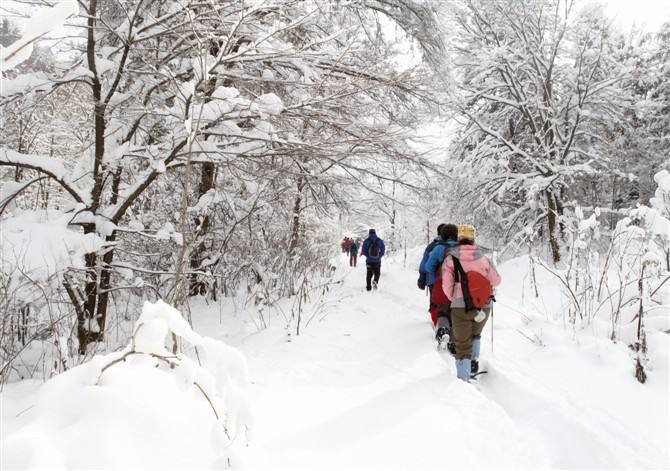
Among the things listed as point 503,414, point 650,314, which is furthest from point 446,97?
point 503,414

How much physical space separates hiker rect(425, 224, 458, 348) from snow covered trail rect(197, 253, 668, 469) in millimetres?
232

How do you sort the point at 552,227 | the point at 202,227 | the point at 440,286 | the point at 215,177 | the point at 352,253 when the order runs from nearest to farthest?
the point at 440,286 → the point at 215,177 → the point at 202,227 → the point at 552,227 → the point at 352,253

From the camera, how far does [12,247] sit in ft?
10.2

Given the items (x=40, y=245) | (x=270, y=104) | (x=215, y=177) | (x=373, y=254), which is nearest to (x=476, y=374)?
(x=270, y=104)

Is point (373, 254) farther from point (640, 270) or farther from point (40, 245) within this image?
point (40, 245)

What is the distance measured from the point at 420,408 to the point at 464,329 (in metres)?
1.34

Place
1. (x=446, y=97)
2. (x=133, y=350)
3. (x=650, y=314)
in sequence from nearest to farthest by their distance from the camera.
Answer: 1. (x=133, y=350)
2. (x=650, y=314)
3. (x=446, y=97)

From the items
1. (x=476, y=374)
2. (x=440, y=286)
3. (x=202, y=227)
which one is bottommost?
(x=476, y=374)

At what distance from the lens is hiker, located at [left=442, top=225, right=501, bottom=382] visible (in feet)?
13.3

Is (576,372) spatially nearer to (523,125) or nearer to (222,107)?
(222,107)

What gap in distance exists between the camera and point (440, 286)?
5.21 m

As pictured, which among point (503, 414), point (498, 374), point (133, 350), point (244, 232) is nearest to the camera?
point (133, 350)

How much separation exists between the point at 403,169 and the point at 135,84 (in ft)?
10.6

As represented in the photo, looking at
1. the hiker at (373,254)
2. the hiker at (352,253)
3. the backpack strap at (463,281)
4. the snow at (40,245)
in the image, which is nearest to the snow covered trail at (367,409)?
the backpack strap at (463,281)
